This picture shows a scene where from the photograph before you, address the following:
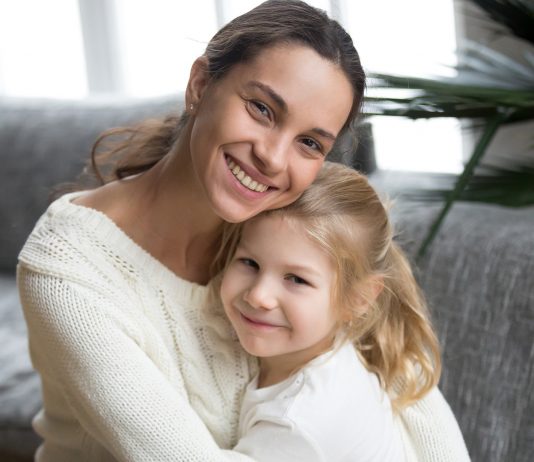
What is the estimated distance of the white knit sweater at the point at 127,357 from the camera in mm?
1580

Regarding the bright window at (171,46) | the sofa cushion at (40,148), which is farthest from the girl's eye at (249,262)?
the bright window at (171,46)

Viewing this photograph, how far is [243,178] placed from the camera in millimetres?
1578

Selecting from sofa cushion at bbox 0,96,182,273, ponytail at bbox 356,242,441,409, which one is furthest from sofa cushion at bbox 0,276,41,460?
ponytail at bbox 356,242,441,409

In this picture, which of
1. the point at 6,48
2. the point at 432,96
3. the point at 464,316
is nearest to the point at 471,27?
the point at 432,96

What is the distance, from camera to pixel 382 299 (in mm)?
1849

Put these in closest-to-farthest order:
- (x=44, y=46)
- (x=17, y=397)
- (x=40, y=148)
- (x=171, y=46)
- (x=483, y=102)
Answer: (x=483, y=102) < (x=17, y=397) < (x=40, y=148) < (x=171, y=46) < (x=44, y=46)

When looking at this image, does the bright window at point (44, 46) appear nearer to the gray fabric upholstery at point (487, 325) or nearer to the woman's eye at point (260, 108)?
the gray fabric upholstery at point (487, 325)

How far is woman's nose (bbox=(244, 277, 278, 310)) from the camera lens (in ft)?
5.39

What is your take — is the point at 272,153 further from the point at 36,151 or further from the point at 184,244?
the point at 36,151

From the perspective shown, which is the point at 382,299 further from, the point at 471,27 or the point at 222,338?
the point at 471,27

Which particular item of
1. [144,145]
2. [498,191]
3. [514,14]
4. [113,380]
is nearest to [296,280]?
[113,380]

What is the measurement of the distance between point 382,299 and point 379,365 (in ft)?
0.41

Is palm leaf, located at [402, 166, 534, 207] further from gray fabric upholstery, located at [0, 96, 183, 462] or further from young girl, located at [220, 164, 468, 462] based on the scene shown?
gray fabric upholstery, located at [0, 96, 183, 462]

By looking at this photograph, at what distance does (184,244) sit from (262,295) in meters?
0.27
